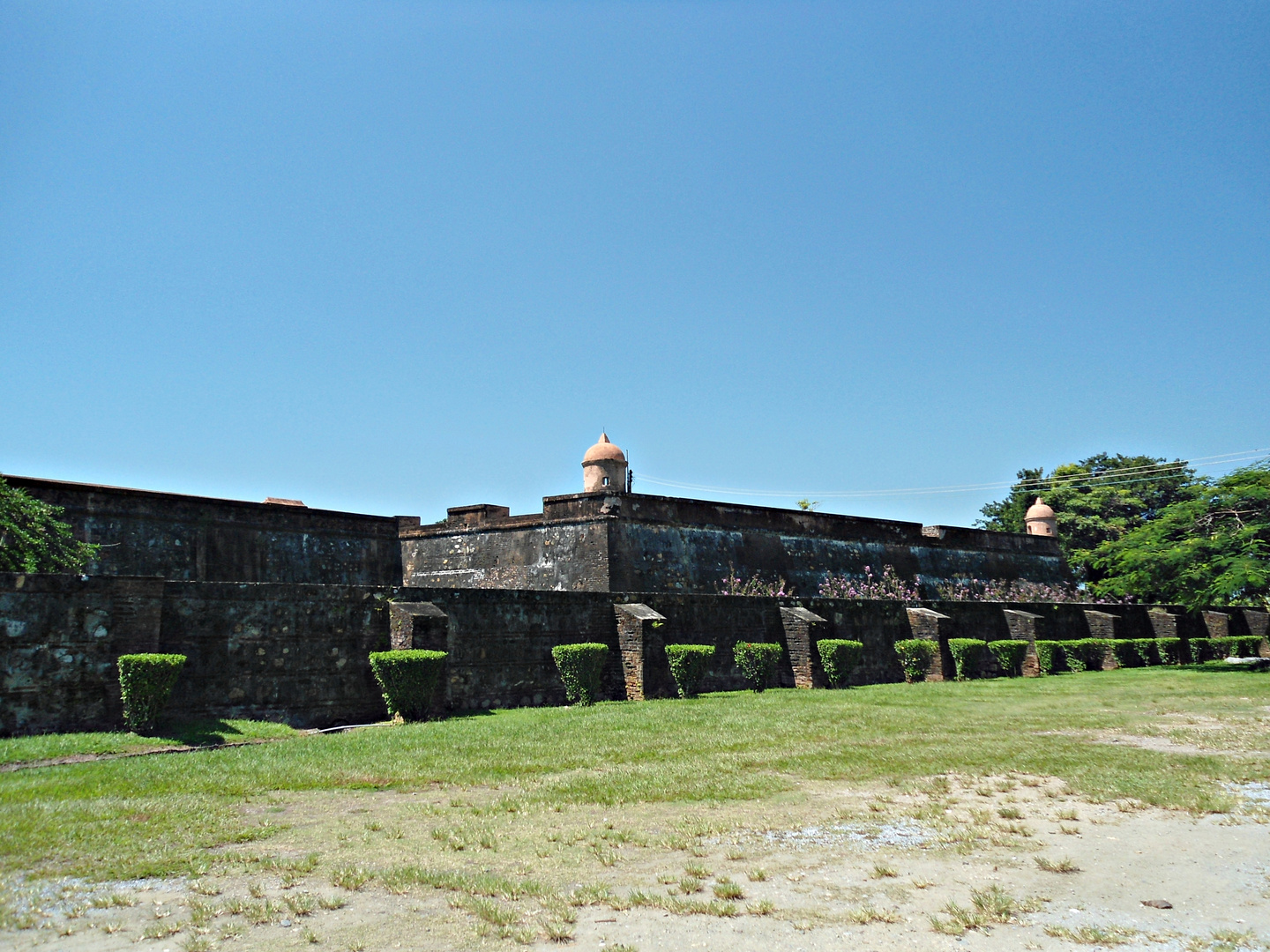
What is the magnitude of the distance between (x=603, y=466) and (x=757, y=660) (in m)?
9.39

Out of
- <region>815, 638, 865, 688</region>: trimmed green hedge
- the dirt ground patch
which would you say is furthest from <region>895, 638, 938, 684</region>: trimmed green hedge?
the dirt ground patch

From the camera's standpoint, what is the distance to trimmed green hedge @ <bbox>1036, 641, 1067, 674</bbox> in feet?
69.5

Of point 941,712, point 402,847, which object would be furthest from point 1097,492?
point 402,847

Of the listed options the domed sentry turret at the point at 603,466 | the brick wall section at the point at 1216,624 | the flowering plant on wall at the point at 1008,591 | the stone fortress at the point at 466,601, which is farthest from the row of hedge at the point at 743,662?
the domed sentry turret at the point at 603,466

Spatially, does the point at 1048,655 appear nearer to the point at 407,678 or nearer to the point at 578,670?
the point at 578,670

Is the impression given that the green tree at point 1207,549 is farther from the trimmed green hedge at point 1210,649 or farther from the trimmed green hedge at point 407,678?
the trimmed green hedge at point 407,678

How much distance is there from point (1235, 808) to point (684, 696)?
9.56m

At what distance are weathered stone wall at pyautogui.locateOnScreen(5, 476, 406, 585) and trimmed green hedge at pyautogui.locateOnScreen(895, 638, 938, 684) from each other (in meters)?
11.9

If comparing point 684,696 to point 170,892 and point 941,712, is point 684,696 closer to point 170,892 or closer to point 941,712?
point 941,712

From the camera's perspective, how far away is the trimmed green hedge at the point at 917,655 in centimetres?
1927

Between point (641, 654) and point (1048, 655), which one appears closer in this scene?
point (641, 654)

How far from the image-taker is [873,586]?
25.6 meters

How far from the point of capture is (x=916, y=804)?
6285mm

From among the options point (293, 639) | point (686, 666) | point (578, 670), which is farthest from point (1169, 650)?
point (293, 639)
